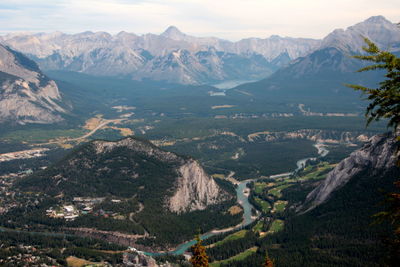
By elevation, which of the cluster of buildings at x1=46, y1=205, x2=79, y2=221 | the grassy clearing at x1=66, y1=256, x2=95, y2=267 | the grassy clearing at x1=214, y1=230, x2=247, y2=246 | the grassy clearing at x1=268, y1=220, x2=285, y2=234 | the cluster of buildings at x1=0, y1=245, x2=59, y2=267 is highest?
the cluster of buildings at x1=0, y1=245, x2=59, y2=267

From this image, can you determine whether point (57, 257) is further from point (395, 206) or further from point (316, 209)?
point (395, 206)

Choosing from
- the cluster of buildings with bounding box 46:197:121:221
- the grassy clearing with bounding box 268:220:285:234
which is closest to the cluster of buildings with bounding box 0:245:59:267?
the cluster of buildings with bounding box 46:197:121:221

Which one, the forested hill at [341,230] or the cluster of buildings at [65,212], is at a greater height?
the forested hill at [341,230]

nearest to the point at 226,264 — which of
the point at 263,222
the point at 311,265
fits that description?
the point at 311,265

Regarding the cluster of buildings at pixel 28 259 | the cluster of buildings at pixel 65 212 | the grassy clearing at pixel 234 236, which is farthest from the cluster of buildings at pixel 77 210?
the grassy clearing at pixel 234 236

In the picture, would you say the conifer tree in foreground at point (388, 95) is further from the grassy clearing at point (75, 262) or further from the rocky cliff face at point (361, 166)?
the rocky cliff face at point (361, 166)

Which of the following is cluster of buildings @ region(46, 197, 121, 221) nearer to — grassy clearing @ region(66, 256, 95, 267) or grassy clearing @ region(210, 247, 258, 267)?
grassy clearing @ region(66, 256, 95, 267)

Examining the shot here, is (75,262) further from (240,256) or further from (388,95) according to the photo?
(388,95)

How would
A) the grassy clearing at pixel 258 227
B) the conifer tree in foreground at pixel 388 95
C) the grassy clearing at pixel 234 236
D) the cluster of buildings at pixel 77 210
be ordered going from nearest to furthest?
1. the conifer tree in foreground at pixel 388 95
2. the grassy clearing at pixel 234 236
3. the grassy clearing at pixel 258 227
4. the cluster of buildings at pixel 77 210

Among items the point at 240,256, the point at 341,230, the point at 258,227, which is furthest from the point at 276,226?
the point at 240,256
